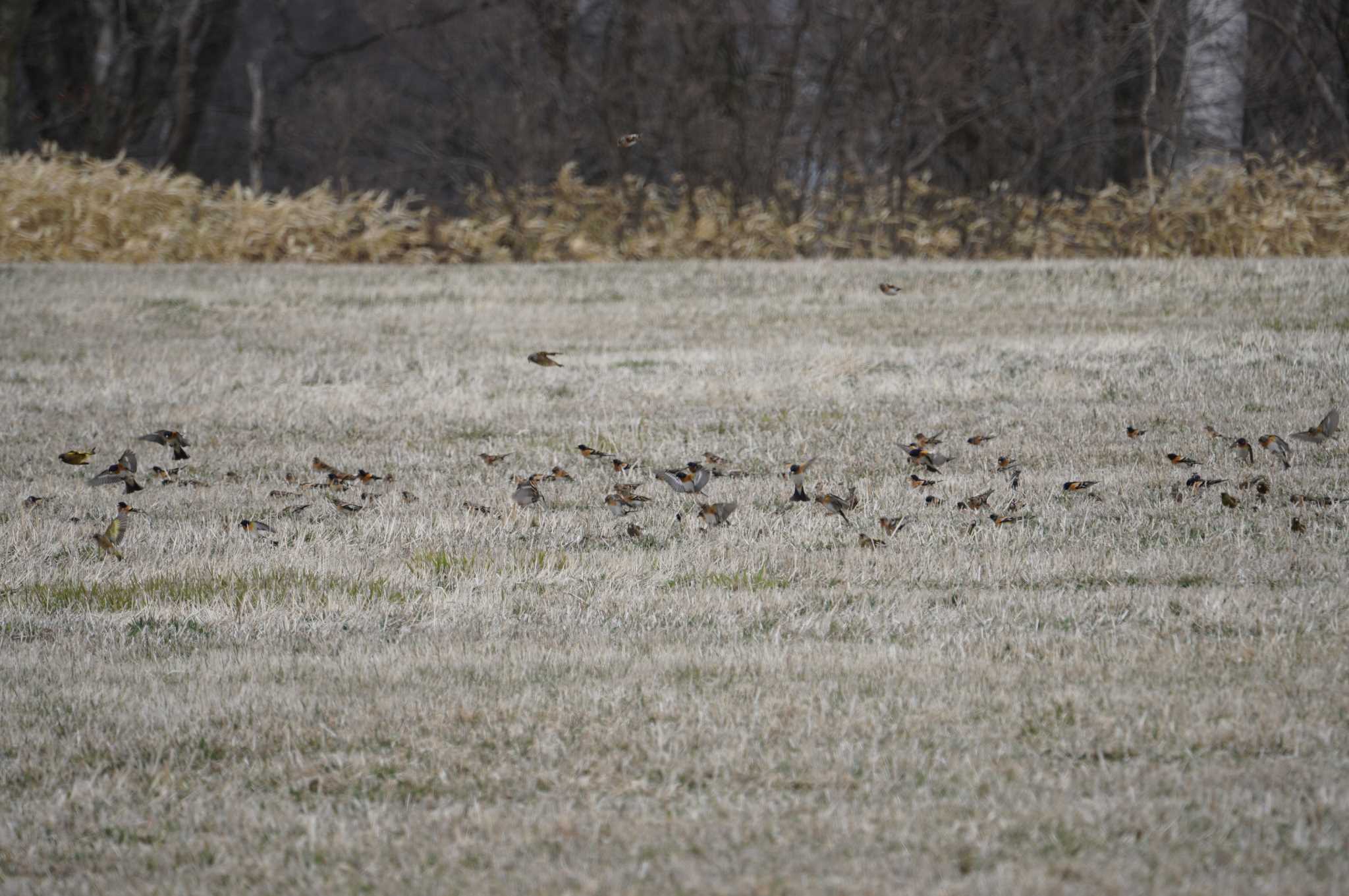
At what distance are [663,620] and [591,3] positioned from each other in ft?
72.9

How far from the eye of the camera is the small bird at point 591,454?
280 inches

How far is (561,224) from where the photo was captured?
16688 mm

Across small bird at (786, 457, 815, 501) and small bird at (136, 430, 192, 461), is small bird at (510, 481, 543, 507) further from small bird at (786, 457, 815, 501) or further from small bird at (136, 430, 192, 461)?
small bird at (136, 430, 192, 461)

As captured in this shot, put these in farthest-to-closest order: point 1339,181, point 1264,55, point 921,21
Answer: point 1264,55 → point 921,21 → point 1339,181

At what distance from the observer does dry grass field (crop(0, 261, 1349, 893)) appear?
125 inches

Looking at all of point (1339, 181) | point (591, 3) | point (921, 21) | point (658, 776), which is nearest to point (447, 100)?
point (591, 3)

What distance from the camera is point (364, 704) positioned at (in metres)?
4.05

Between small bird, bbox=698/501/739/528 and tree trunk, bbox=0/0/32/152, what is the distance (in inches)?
622

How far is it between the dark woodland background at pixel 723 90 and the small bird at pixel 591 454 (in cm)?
916

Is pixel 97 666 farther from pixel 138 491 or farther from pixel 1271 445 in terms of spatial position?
pixel 1271 445

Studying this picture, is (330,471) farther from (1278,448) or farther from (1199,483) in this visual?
(1278,448)

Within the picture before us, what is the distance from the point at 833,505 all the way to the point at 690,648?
192 cm

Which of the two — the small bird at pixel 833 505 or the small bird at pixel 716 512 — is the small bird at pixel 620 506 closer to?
the small bird at pixel 716 512

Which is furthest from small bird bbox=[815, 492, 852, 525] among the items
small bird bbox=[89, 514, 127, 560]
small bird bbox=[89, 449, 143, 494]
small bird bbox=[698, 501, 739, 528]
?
small bird bbox=[89, 449, 143, 494]
